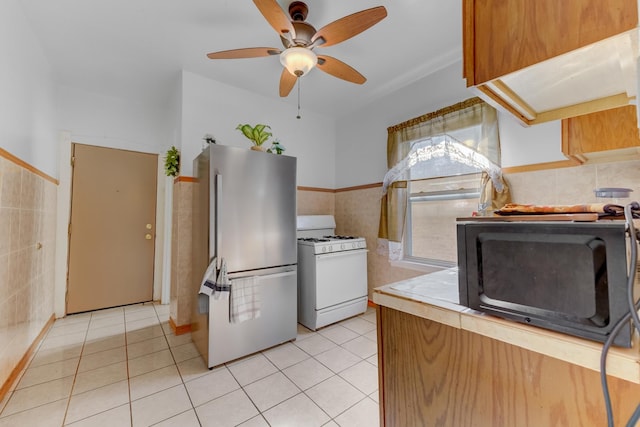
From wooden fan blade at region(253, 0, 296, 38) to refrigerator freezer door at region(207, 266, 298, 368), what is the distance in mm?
1829

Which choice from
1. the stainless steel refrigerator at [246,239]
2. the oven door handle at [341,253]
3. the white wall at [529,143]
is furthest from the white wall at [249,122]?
the white wall at [529,143]

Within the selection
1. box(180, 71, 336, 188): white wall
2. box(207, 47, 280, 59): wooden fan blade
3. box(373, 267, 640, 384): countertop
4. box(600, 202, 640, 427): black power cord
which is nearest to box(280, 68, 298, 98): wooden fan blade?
box(207, 47, 280, 59): wooden fan blade

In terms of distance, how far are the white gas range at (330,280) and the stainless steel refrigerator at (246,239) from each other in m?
0.28

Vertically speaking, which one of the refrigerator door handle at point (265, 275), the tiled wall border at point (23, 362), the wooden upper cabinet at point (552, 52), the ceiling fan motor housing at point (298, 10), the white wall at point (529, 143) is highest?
the ceiling fan motor housing at point (298, 10)

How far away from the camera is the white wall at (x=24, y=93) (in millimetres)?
1686

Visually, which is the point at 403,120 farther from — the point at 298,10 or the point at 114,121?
the point at 114,121

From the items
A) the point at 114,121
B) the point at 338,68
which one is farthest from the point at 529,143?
the point at 114,121

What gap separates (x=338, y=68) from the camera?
2.08 m

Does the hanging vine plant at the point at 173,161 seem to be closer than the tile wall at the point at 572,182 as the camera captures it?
No

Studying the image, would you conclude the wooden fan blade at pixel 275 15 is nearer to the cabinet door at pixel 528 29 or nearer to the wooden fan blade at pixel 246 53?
the wooden fan blade at pixel 246 53

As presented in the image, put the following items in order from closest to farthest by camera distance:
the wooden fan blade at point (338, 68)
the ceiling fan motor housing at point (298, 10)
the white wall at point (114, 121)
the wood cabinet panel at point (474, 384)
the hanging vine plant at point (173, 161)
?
the wood cabinet panel at point (474, 384)
the ceiling fan motor housing at point (298, 10)
the wooden fan blade at point (338, 68)
the hanging vine plant at point (173, 161)
the white wall at point (114, 121)

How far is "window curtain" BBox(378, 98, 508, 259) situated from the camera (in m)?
2.21

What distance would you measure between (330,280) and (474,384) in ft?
6.84

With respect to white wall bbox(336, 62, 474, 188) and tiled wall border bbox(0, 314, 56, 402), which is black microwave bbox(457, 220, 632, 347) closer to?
white wall bbox(336, 62, 474, 188)
